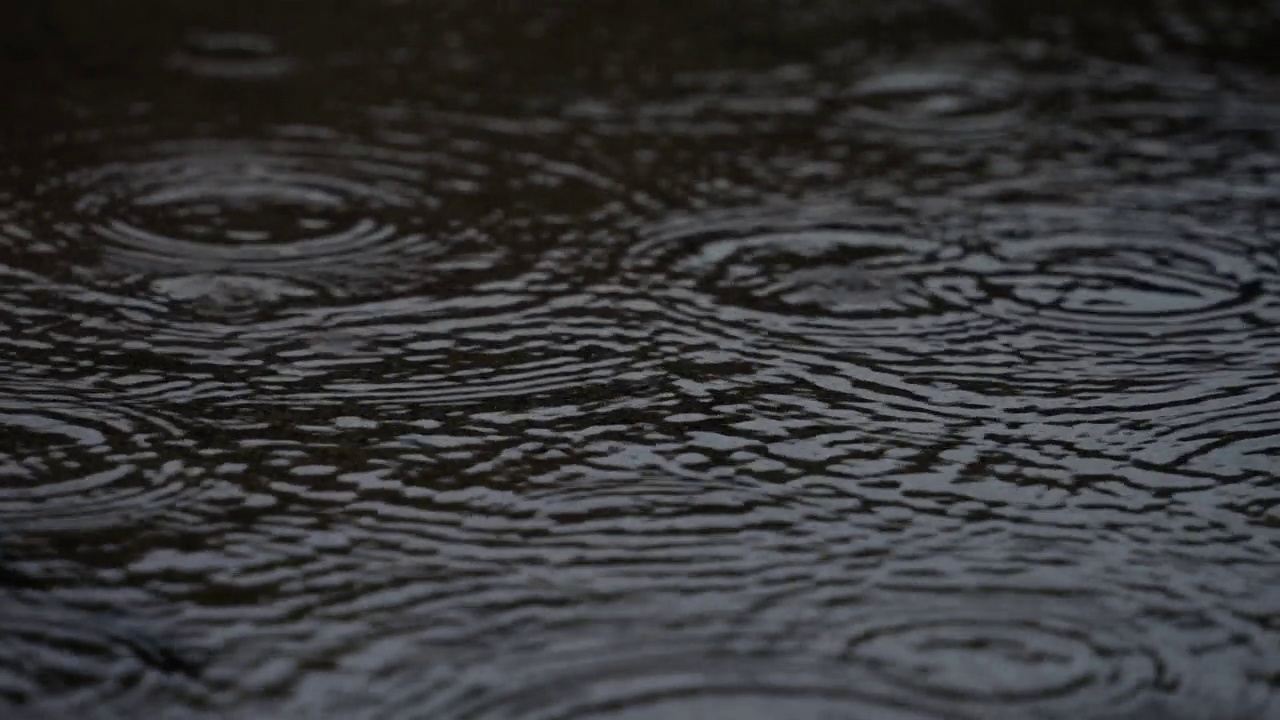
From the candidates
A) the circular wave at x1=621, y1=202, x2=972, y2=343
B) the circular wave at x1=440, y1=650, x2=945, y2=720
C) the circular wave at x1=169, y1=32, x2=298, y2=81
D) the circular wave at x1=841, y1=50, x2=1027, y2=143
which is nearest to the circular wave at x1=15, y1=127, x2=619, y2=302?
the circular wave at x1=621, y1=202, x2=972, y2=343

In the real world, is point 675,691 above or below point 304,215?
below

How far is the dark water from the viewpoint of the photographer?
1.40 metres

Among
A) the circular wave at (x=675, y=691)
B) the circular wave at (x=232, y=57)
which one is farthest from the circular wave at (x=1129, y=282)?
the circular wave at (x=232, y=57)

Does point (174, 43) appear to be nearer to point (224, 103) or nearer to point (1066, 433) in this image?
point (224, 103)

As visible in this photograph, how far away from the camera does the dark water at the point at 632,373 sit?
1.40 m

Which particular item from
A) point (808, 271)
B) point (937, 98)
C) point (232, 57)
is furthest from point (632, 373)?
point (232, 57)

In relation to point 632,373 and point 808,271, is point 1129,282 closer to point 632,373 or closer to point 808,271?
point 808,271

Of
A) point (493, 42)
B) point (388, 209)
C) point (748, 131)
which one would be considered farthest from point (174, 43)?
point (748, 131)

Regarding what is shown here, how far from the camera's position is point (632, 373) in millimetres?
1943

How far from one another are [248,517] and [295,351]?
409mm

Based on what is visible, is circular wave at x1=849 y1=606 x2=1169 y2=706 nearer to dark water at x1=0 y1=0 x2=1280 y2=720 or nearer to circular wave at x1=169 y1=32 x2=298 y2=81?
dark water at x1=0 y1=0 x2=1280 y2=720

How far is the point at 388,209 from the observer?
2443 mm

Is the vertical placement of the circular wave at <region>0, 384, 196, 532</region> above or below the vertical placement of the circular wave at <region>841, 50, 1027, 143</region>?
below

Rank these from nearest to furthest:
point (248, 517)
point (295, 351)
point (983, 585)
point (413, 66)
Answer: point (983, 585) < point (248, 517) < point (295, 351) < point (413, 66)
